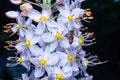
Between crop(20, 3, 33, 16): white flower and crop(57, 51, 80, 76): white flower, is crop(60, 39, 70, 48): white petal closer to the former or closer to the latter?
crop(57, 51, 80, 76): white flower

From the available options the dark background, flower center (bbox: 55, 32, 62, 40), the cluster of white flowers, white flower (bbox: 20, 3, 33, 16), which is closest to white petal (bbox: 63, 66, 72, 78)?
the cluster of white flowers

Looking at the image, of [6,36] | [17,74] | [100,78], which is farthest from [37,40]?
[100,78]

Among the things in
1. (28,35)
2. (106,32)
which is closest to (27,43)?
(28,35)

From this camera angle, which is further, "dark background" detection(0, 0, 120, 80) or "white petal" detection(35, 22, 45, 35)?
"dark background" detection(0, 0, 120, 80)

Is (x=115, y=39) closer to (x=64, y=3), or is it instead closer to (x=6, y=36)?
(x=6, y=36)

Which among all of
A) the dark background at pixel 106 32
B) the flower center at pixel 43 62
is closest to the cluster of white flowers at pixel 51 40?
the flower center at pixel 43 62

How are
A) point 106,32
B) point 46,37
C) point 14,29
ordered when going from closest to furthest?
point 46,37, point 14,29, point 106,32

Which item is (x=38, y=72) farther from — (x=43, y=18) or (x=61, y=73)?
(x=43, y=18)

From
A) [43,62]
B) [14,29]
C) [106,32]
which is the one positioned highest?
[14,29]

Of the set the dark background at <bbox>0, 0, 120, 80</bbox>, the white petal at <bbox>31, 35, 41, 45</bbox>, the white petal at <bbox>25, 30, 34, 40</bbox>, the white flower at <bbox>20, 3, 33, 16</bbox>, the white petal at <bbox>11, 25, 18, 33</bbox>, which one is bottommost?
the dark background at <bbox>0, 0, 120, 80</bbox>

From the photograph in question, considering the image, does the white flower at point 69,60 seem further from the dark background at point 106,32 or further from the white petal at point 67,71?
the dark background at point 106,32

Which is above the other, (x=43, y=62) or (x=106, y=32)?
(x=43, y=62)
